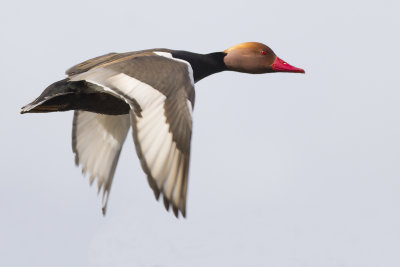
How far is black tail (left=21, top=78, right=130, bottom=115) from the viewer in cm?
980

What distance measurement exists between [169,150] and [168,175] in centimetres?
30

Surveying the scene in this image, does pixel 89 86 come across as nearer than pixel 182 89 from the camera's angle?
No

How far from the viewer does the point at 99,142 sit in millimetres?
11586

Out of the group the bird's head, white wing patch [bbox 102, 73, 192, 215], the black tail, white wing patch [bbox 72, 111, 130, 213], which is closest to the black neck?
the bird's head

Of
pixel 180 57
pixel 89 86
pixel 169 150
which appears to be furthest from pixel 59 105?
pixel 169 150

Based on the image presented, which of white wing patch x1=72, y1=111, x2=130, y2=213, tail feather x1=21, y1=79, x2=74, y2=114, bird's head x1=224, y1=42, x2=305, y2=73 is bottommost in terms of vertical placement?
white wing patch x1=72, y1=111, x2=130, y2=213

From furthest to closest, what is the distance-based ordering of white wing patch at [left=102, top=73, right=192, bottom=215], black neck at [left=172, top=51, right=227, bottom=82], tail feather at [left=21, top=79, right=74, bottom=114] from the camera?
1. black neck at [left=172, top=51, right=227, bottom=82]
2. tail feather at [left=21, top=79, right=74, bottom=114]
3. white wing patch at [left=102, top=73, right=192, bottom=215]

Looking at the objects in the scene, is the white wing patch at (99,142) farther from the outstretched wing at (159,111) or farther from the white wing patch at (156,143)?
the white wing patch at (156,143)

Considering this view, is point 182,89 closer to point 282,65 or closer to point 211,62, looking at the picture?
point 211,62

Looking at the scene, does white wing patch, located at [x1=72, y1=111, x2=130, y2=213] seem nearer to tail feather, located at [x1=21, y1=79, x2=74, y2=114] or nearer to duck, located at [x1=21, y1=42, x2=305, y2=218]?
duck, located at [x1=21, y1=42, x2=305, y2=218]

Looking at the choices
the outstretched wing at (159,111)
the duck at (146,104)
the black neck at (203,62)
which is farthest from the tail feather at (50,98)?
the black neck at (203,62)

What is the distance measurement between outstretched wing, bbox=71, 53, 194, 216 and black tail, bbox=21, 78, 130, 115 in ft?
1.00

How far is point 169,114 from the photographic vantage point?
8.56 metres

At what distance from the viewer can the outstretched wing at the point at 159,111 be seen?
26.2ft
